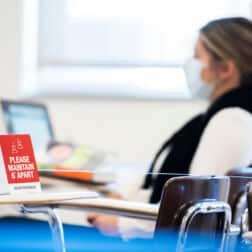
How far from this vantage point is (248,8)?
3.47m

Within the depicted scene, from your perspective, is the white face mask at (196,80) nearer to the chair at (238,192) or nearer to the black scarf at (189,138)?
the black scarf at (189,138)

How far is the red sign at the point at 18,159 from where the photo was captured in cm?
154

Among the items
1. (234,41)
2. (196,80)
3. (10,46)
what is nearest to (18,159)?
(234,41)

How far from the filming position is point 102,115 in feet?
12.0

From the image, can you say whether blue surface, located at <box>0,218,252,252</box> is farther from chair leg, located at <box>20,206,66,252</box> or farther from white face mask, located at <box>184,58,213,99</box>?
white face mask, located at <box>184,58,213,99</box>

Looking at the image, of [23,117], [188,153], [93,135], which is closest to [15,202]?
[188,153]

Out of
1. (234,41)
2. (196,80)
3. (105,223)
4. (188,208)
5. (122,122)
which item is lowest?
(105,223)

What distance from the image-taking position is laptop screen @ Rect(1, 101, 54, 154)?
9.84 ft

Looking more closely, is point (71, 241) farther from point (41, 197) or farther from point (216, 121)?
point (216, 121)

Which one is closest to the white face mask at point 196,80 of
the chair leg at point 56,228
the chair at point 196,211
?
the chair at point 196,211

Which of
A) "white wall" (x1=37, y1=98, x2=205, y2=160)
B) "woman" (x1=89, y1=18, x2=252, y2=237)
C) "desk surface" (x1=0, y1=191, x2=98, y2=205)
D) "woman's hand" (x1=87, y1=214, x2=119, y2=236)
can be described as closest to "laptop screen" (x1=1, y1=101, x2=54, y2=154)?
"white wall" (x1=37, y1=98, x2=205, y2=160)

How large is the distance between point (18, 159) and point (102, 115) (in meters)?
2.10

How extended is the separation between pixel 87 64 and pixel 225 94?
1.43 m

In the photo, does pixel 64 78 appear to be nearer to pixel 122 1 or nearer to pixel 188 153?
pixel 122 1
